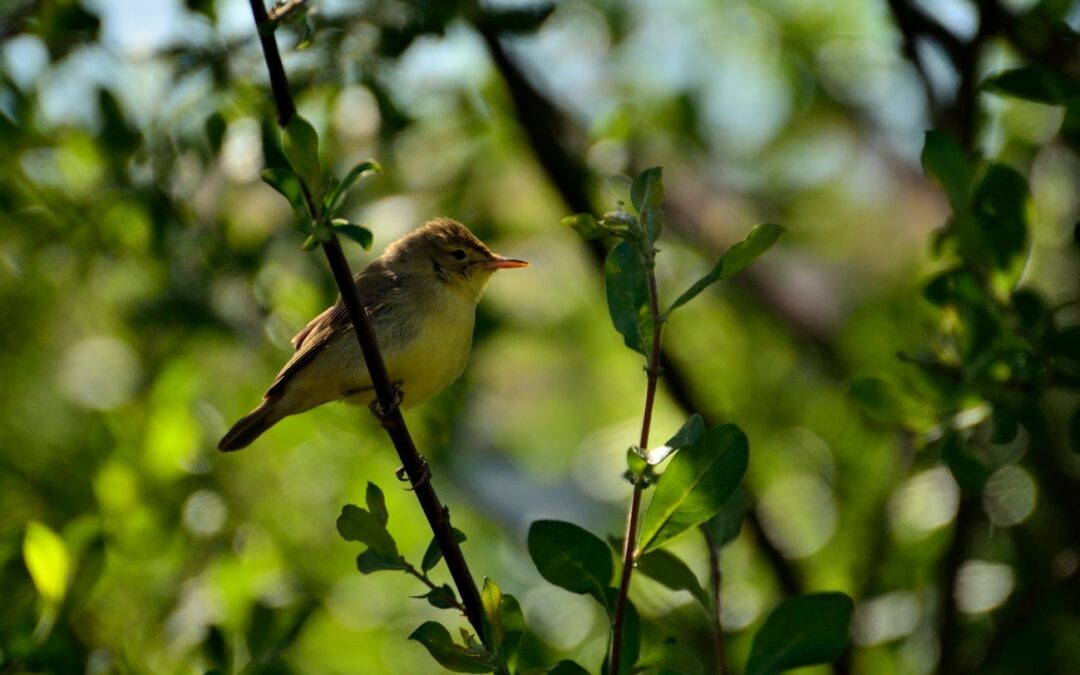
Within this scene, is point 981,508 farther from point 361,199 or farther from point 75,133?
point 75,133

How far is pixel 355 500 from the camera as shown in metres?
5.02

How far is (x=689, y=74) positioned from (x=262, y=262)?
7.40ft

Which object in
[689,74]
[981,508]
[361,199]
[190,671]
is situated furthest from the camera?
[689,74]

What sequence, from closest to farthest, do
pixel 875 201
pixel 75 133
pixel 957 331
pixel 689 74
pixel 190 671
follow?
pixel 957 331 → pixel 190 671 → pixel 75 133 → pixel 689 74 → pixel 875 201

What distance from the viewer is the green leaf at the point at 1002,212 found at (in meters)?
2.94

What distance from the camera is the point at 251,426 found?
426cm

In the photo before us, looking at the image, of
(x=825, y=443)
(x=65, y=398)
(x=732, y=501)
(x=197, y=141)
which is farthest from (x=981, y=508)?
(x=65, y=398)

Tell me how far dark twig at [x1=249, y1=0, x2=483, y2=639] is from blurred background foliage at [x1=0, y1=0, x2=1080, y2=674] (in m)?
0.21

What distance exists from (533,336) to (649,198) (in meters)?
→ 3.94

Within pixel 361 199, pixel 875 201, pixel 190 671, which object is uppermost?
pixel 361 199

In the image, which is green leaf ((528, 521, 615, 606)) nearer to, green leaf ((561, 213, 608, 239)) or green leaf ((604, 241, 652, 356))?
green leaf ((604, 241, 652, 356))

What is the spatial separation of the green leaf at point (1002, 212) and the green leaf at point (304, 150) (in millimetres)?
1601

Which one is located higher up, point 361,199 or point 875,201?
point 361,199

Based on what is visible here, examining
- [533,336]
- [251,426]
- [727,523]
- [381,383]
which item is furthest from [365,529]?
[533,336]
